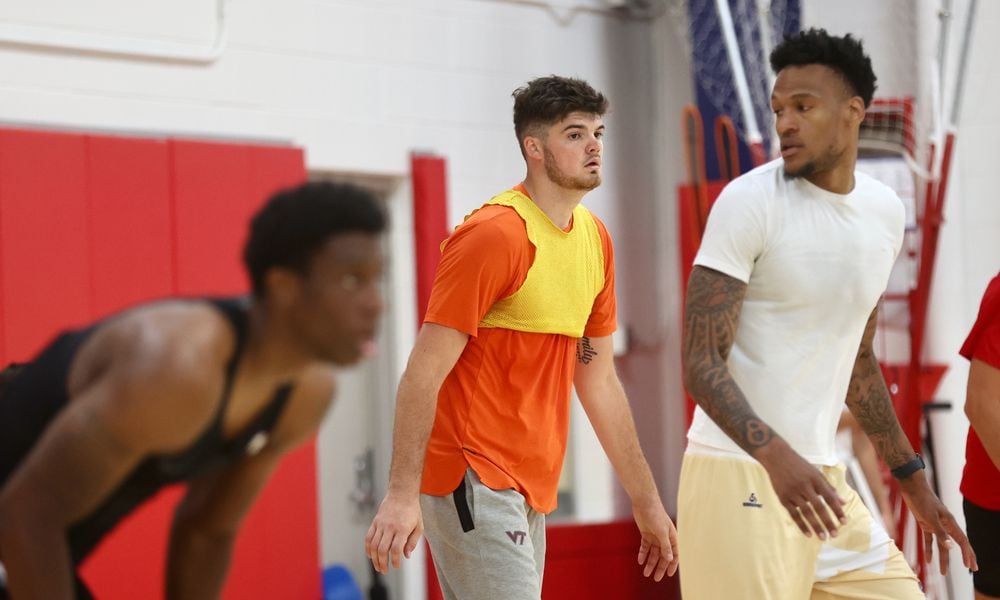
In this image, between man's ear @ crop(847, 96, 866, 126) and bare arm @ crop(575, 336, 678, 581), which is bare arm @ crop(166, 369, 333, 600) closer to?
bare arm @ crop(575, 336, 678, 581)

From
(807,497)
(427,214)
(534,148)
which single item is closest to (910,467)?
(807,497)

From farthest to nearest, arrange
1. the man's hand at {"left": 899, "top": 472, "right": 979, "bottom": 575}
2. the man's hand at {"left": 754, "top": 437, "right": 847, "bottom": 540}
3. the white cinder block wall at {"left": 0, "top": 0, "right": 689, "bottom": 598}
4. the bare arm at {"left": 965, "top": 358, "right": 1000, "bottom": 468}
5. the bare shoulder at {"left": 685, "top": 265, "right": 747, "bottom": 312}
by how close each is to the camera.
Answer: the white cinder block wall at {"left": 0, "top": 0, "right": 689, "bottom": 598} → the bare arm at {"left": 965, "top": 358, "right": 1000, "bottom": 468} → the man's hand at {"left": 899, "top": 472, "right": 979, "bottom": 575} → the bare shoulder at {"left": 685, "top": 265, "right": 747, "bottom": 312} → the man's hand at {"left": 754, "top": 437, "right": 847, "bottom": 540}

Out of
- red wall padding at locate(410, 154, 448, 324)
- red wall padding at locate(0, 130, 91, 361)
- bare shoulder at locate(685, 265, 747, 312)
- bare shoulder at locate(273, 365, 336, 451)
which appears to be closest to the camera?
bare shoulder at locate(273, 365, 336, 451)

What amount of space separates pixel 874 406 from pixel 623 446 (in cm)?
57

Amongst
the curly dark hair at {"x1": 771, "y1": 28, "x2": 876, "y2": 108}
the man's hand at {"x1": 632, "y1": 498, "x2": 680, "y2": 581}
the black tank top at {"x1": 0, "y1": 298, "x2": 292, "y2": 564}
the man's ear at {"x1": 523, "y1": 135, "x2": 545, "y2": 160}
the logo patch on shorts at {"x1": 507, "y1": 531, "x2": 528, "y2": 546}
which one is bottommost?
the man's hand at {"x1": 632, "y1": 498, "x2": 680, "y2": 581}

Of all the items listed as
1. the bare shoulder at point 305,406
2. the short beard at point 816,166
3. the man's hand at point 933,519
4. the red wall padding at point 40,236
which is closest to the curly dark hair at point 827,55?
the short beard at point 816,166

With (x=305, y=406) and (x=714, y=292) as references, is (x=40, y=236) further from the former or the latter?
(x=305, y=406)

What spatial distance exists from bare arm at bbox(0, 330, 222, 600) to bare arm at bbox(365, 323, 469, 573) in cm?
133

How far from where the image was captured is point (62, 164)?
4383mm

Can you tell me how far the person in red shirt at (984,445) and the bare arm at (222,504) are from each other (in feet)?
7.98

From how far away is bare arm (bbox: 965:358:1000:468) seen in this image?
346 centimetres

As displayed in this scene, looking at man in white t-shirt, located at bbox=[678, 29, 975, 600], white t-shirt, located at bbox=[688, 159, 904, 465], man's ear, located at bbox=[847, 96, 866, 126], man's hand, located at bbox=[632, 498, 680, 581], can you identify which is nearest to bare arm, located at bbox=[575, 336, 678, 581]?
man's hand, located at bbox=[632, 498, 680, 581]

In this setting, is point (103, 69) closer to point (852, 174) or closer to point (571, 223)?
point (571, 223)

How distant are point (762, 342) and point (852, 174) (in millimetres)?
436
